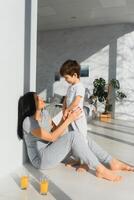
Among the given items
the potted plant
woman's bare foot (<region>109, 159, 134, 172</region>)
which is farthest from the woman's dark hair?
the potted plant

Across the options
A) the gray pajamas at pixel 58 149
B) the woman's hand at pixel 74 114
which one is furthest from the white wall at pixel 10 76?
the woman's hand at pixel 74 114

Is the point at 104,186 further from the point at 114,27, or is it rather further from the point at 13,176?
the point at 114,27

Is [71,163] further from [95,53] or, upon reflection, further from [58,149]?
[95,53]

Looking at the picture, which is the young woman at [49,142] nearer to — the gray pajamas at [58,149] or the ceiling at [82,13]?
the gray pajamas at [58,149]

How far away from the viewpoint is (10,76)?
3426 millimetres

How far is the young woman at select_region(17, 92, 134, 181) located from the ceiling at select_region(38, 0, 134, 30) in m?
4.20

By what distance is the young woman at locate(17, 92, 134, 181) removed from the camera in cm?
323

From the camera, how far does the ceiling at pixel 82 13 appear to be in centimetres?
723

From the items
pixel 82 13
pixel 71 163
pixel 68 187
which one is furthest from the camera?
pixel 82 13

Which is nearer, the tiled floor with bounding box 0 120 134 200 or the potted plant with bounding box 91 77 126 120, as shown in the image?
the tiled floor with bounding box 0 120 134 200

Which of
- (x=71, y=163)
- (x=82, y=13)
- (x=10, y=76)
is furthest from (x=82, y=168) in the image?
(x=82, y=13)

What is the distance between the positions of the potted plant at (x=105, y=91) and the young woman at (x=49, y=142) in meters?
5.72

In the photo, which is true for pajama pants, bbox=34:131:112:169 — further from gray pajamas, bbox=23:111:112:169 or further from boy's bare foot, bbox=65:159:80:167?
boy's bare foot, bbox=65:159:80:167

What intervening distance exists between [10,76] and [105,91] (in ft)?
20.5
